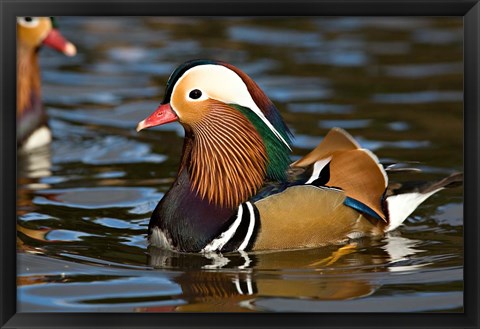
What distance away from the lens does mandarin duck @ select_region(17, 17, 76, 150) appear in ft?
28.7

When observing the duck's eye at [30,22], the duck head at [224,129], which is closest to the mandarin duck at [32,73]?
the duck's eye at [30,22]

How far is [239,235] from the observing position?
6113mm

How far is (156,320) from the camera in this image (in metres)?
4.87

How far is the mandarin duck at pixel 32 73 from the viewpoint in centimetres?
876

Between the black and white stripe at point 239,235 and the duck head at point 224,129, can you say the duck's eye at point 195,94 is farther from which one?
the black and white stripe at point 239,235

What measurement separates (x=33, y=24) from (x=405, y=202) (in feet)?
11.6

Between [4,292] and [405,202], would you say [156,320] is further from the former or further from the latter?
[405,202]

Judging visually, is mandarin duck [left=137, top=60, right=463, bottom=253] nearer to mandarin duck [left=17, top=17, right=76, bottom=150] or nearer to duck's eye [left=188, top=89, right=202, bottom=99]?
duck's eye [left=188, top=89, right=202, bottom=99]

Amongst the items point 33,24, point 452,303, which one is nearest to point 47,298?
point 452,303

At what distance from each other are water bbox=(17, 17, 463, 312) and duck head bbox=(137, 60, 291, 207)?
16.5 inches

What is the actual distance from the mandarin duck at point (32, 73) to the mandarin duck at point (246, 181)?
2.60 metres

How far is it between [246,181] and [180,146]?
2.17 metres
